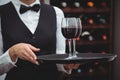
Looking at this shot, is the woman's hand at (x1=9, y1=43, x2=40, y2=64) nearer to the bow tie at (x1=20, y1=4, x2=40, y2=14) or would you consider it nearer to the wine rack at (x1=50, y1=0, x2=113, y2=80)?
the bow tie at (x1=20, y1=4, x2=40, y2=14)

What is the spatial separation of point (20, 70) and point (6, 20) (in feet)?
1.06

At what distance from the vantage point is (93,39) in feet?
16.2

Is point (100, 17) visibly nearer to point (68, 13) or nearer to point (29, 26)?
point (68, 13)

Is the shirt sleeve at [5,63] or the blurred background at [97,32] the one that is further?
the blurred background at [97,32]

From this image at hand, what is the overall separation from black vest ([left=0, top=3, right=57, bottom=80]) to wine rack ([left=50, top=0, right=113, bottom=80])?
2.71 meters

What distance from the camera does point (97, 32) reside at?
5.01 metres

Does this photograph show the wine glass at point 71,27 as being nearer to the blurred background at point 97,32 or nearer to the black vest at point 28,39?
the black vest at point 28,39

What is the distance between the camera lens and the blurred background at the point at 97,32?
4.85 meters

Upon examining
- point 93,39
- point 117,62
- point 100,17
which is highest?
point 100,17

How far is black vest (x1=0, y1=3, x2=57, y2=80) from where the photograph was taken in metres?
1.94

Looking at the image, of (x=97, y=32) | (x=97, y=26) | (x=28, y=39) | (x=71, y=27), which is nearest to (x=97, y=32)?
(x=97, y=32)

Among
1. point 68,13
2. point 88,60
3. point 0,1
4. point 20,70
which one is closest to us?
point 88,60

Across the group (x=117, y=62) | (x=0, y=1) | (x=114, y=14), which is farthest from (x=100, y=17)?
(x=0, y=1)

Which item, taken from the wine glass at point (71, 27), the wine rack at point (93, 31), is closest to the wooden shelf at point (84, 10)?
the wine rack at point (93, 31)
